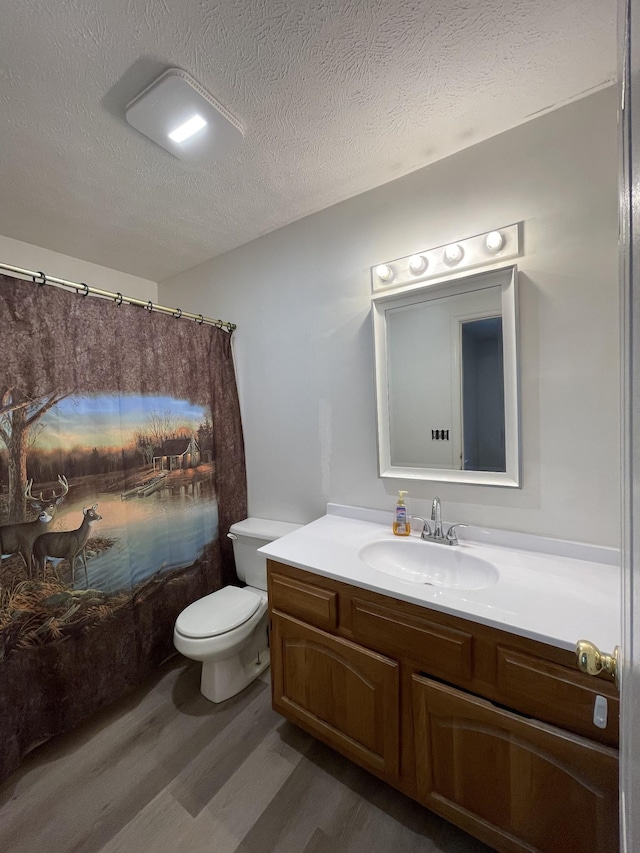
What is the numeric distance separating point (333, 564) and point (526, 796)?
0.77m

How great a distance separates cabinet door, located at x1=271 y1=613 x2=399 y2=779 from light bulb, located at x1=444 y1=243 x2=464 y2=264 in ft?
4.96

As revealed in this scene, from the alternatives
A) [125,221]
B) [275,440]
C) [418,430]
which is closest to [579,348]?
[418,430]

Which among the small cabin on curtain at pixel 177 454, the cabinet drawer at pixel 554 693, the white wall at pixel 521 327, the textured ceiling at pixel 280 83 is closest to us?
the cabinet drawer at pixel 554 693

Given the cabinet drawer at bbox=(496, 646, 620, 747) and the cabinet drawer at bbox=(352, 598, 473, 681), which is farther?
the cabinet drawer at bbox=(352, 598, 473, 681)

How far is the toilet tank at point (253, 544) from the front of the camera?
194 cm

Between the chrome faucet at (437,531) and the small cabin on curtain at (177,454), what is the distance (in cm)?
131

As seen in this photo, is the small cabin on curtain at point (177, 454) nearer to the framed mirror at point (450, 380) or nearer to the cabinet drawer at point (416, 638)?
the framed mirror at point (450, 380)

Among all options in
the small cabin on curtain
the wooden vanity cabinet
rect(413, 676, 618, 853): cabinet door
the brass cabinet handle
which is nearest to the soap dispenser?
the wooden vanity cabinet

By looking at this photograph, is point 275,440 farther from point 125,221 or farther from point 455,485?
point 125,221

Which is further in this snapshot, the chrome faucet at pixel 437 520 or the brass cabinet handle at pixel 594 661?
the chrome faucet at pixel 437 520

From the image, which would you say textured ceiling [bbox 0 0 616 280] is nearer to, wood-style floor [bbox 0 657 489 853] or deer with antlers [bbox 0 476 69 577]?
deer with antlers [bbox 0 476 69 577]

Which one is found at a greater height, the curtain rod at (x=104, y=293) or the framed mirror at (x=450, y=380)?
the curtain rod at (x=104, y=293)

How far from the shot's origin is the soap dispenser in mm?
1506

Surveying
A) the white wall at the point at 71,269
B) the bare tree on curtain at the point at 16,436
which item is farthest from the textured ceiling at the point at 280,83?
the bare tree on curtain at the point at 16,436
